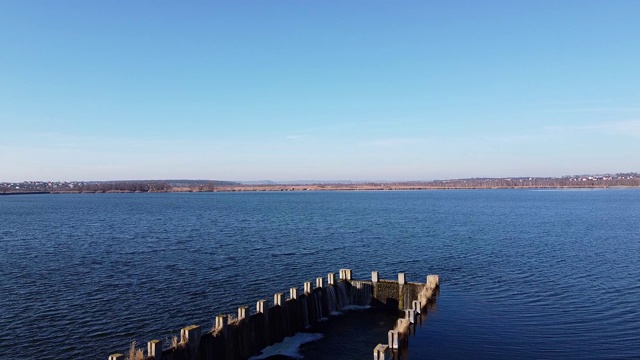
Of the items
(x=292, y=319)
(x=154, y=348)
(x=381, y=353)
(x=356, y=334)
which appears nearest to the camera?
(x=154, y=348)

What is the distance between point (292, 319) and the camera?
787 inches

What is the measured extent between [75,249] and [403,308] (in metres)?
36.7

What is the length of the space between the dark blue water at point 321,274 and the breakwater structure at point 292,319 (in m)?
1.42

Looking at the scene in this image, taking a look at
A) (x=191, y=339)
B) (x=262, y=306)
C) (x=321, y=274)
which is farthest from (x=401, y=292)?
(x=191, y=339)

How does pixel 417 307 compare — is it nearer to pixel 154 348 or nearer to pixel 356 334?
pixel 356 334

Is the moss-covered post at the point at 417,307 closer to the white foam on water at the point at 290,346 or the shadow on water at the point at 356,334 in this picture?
the shadow on water at the point at 356,334

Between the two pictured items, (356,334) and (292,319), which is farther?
(356,334)

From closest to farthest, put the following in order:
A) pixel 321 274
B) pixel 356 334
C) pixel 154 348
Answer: pixel 154 348 → pixel 356 334 → pixel 321 274

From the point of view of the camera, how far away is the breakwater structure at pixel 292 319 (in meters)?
14.8

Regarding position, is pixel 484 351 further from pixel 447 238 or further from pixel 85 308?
pixel 447 238

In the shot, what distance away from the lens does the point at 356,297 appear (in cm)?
2438

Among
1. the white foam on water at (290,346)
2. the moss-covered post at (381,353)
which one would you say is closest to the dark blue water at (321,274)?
the white foam on water at (290,346)

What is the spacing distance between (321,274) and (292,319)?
42.4ft

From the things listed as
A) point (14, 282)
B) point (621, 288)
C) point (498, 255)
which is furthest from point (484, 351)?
point (14, 282)
